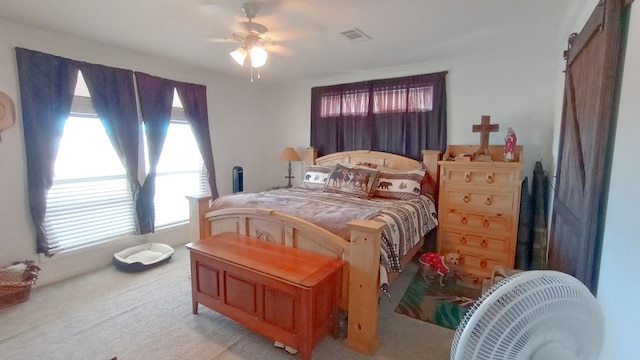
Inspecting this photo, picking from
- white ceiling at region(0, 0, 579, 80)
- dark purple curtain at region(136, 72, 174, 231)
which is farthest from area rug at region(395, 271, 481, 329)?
dark purple curtain at region(136, 72, 174, 231)

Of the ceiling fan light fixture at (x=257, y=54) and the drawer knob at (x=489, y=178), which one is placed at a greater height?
the ceiling fan light fixture at (x=257, y=54)

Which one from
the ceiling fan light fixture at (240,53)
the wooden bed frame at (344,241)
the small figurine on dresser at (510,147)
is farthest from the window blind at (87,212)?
the small figurine on dresser at (510,147)

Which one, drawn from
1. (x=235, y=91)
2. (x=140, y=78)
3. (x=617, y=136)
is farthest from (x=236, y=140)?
(x=617, y=136)

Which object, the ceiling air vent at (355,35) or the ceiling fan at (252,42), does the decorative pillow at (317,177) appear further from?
the ceiling fan at (252,42)

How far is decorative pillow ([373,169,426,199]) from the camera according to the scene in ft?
10.3

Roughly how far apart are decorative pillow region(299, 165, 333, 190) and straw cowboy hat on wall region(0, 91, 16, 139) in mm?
2819

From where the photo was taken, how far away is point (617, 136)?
1.20 m

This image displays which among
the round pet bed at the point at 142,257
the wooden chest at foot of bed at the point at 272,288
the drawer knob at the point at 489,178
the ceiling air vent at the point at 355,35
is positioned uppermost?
the ceiling air vent at the point at 355,35

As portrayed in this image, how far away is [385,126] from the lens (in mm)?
3895

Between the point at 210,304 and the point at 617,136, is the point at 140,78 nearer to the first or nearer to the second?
the point at 210,304

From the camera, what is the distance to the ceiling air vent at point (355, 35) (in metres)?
2.54

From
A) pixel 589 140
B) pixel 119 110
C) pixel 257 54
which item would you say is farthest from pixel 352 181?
pixel 119 110

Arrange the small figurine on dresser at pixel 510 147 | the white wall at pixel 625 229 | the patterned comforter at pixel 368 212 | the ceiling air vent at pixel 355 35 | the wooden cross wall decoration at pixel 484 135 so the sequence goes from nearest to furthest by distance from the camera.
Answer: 1. the white wall at pixel 625 229
2. the patterned comforter at pixel 368 212
3. the ceiling air vent at pixel 355 35
4. the small figurine on dresser at pixel 510 147
5. the wooden cross wall decoration at pixel 484 135

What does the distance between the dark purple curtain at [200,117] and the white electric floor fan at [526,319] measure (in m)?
3.70
